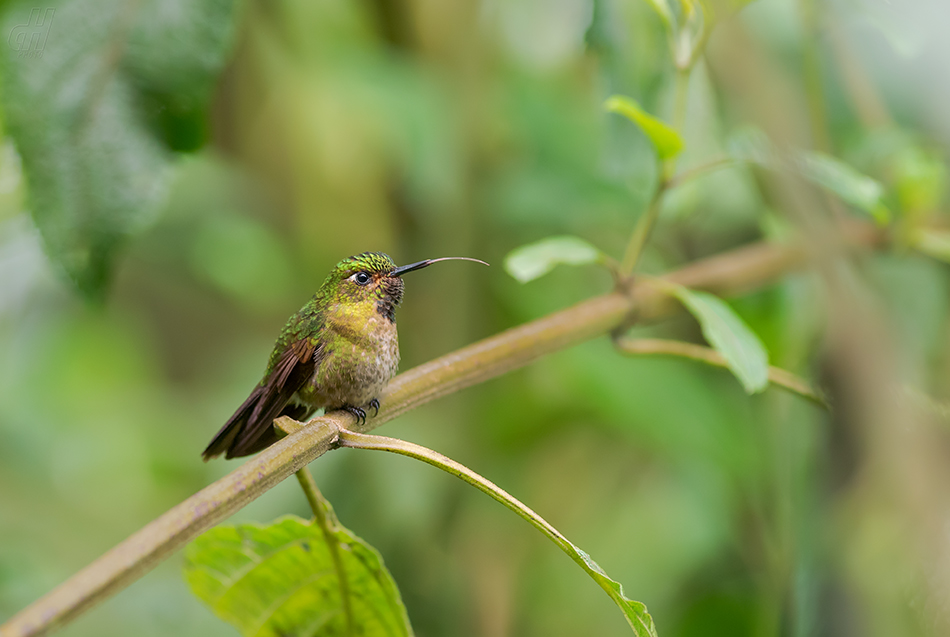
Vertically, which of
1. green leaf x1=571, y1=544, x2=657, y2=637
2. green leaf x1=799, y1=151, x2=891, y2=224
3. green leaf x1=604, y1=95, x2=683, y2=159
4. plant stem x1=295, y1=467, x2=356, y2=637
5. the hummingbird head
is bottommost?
green leaf x1=571, y1=544, x2=657, y2=637

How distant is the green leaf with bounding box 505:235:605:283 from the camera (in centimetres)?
98

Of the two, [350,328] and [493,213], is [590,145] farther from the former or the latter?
[350,328]

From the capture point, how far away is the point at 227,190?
2.70m

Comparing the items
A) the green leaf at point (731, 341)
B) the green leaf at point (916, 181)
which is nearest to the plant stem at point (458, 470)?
the green leaf at point (731, 341)

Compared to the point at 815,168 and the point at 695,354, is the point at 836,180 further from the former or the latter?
the point at 695,354

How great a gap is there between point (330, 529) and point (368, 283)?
0.30 m

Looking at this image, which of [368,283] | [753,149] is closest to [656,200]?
[753,149]

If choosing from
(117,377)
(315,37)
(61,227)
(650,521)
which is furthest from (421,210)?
(117,377)

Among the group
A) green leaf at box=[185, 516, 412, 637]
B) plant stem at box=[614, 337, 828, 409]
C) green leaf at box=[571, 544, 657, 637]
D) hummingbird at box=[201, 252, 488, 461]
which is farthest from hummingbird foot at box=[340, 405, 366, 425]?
plant stem at box=[614, 337, 828, 409]

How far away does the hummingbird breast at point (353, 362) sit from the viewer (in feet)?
→ 2.90

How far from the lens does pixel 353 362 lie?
2.97ft

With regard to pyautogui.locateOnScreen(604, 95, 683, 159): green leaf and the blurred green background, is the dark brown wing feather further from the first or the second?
pyautogui.locateOnScreen(604, 95, 683, 159): green leaf

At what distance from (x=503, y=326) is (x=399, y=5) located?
911mm

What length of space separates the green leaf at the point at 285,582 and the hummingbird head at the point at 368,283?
0.89 feet
